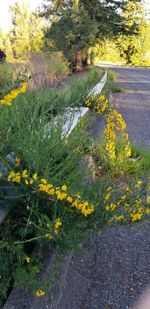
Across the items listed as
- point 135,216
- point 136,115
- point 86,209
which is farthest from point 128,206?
point 136,115

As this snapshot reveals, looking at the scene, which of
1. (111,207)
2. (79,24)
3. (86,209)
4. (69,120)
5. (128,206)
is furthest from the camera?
(79,24)

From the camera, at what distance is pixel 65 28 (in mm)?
23828

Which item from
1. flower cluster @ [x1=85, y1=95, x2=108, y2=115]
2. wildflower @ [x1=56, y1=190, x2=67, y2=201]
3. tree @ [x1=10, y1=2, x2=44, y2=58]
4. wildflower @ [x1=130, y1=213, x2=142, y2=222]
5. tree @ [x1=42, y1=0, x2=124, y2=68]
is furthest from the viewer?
tree @ [x1=10, y1=2, x2=44, y2=58]

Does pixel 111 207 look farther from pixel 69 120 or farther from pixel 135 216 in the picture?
pixel 69 120

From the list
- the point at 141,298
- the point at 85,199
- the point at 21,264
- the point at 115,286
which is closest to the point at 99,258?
the point at 115,286

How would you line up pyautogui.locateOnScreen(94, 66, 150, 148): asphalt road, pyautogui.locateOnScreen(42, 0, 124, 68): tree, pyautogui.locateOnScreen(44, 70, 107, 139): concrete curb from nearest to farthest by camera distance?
pyautogui.locateOnScreen(44, 70, 107, 139): concrete curb
pyautogui.locateOnScreen(94, 66, 150, 148): asphalt road
pyautogui.locateOnScreen(42, 0, 124, 68): tree

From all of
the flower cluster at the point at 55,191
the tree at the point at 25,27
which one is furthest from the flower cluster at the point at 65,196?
the tree at the point at 25,27

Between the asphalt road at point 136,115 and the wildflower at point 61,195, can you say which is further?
the asphalt road at point 136,115

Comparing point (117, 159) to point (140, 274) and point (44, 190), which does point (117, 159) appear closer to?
point (140, 274)

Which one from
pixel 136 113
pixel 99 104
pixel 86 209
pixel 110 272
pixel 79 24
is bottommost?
pixel 136 113

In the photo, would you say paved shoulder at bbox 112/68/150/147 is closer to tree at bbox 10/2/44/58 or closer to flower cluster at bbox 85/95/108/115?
flower cluster at bbox 85/95/108/115

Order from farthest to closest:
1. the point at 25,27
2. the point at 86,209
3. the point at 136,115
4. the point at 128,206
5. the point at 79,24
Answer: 1. the point at 25,27
2. the point at 79,24
3. the point at 136,115
4. the point at 128,206
5. the point at 86,209

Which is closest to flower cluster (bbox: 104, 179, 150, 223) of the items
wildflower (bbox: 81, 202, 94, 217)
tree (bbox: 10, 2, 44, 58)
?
wildflower (bbox: 81, 202, 94, 217)

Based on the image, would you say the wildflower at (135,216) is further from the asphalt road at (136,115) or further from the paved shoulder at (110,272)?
the asphalt road at (136,115)
